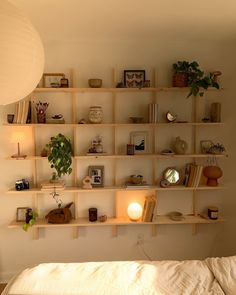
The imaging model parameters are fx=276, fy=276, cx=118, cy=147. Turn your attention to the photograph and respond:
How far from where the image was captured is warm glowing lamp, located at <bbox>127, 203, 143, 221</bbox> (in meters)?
2.73

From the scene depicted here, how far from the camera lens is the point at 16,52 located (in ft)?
2.83

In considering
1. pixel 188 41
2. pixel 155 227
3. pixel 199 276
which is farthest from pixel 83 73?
pixel 199 276

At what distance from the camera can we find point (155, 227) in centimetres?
291

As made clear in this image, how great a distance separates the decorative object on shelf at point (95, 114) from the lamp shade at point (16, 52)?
1652 millimetres

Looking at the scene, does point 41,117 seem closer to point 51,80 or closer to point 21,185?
point 51,80

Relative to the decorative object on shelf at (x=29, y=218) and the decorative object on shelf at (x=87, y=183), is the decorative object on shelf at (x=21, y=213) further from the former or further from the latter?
the decorative object on shelf at (x=87, y=183)

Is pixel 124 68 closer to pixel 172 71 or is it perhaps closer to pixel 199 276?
pixel 172 71

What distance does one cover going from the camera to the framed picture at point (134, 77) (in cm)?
272

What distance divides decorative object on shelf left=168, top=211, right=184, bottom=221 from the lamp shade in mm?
2226

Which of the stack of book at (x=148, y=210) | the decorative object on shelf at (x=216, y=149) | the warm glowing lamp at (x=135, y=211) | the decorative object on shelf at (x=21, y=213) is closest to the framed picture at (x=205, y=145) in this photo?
the decorative object on shelf at (x=216, y=149)

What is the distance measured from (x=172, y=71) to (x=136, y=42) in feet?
1.51

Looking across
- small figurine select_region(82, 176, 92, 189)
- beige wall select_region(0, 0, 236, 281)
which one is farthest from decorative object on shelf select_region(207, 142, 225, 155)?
small figurine select_region(82, 176, 92, 189)

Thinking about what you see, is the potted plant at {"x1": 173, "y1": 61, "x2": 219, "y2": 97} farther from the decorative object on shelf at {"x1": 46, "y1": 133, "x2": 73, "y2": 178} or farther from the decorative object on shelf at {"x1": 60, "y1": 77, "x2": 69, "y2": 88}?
the decorative object on shelf at {"x1": 46, "y1": 133, "x2": 73, "y2": 178}

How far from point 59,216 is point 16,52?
2.06 m
